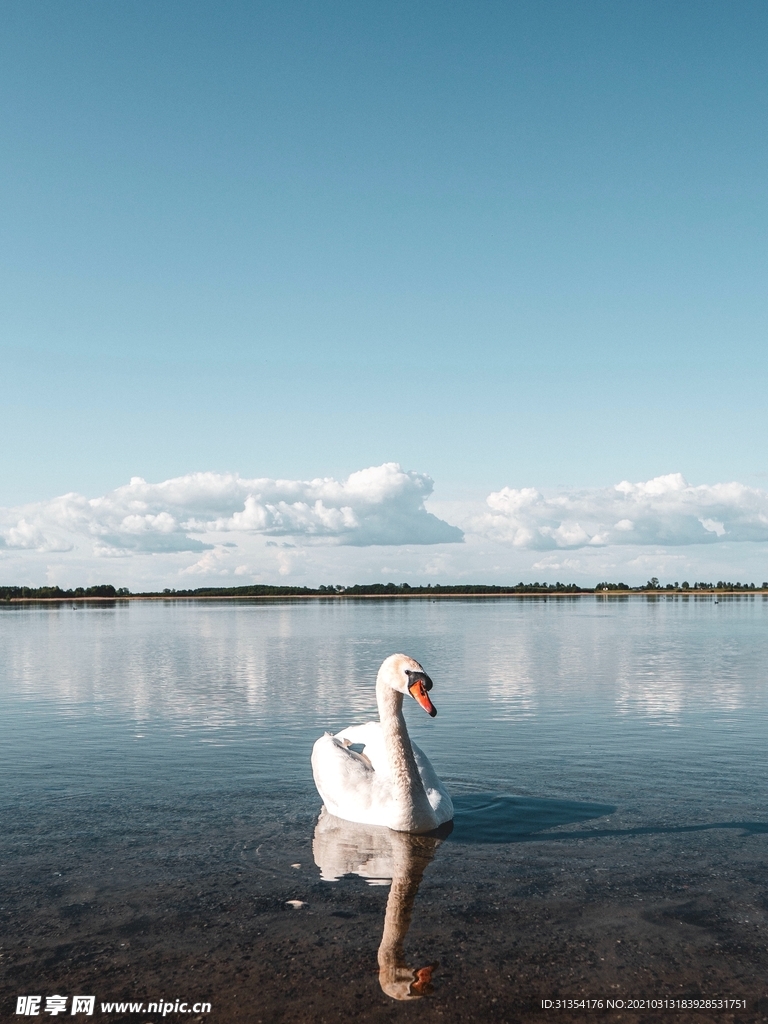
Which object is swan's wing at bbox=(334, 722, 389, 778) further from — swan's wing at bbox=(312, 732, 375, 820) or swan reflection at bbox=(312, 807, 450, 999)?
swan reflection at bbox=(312, 807, 450, 999)

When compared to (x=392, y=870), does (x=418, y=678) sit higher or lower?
higher

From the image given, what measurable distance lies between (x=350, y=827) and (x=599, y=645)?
40.3 meters

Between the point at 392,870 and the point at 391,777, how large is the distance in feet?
6.36

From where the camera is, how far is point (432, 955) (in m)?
8.52

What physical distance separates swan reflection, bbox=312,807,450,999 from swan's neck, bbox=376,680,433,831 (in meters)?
0.37

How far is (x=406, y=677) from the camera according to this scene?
1308cm

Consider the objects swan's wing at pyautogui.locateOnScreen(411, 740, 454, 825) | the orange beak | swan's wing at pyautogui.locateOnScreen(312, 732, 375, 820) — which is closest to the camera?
the orange beak

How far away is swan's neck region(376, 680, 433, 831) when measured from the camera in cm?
1259

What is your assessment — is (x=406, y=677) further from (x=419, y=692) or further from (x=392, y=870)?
(x=392, y=870)

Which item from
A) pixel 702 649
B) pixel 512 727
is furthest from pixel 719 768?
pixel 702 649

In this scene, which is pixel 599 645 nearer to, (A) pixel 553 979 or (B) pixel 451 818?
(B) pixel 451 818

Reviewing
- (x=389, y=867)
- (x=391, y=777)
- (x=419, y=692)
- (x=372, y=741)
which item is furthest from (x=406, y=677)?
(x=389, y=867)

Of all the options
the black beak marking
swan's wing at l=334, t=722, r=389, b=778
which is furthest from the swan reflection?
the black beak marking

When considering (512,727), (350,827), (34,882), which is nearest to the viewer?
(34,882)
